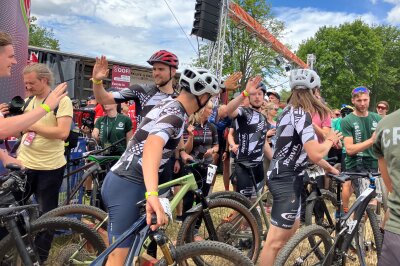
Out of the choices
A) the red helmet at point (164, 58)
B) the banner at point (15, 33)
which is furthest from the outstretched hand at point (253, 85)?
the banner at point (15, 33)

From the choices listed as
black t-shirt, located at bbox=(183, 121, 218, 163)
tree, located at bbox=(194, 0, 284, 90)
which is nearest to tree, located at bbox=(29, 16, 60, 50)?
tree, located at bbox=(194, 0, 284, 90)

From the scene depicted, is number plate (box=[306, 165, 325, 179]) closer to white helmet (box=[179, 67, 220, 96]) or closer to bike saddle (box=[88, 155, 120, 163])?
white helmet (box=[179, 67, 220, 96])

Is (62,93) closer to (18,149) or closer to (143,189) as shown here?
(143,189)

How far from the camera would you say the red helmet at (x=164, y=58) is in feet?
11.9

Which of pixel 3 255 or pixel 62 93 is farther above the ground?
pixel 62 93

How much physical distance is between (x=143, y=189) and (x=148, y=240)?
1.06 ft

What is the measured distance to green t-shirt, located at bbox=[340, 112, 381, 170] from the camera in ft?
16.3

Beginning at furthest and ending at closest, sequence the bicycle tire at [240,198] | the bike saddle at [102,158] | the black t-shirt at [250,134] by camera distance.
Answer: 1. the black t-shirt at [250,134]
2. the bike saddle at [102,158]
3. the bicycle tire at [240,198]

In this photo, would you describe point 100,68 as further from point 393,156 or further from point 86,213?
point 393,156

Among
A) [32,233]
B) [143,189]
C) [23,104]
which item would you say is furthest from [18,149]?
[143,189]

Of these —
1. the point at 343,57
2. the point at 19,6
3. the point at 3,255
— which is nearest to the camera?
the point at 3,255

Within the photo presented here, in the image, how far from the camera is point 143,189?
2.47 m

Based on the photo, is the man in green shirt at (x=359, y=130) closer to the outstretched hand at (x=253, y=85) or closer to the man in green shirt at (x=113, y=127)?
the outstretched hand at (x=253, y=85)

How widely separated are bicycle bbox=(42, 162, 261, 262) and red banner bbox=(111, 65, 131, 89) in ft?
32.8
